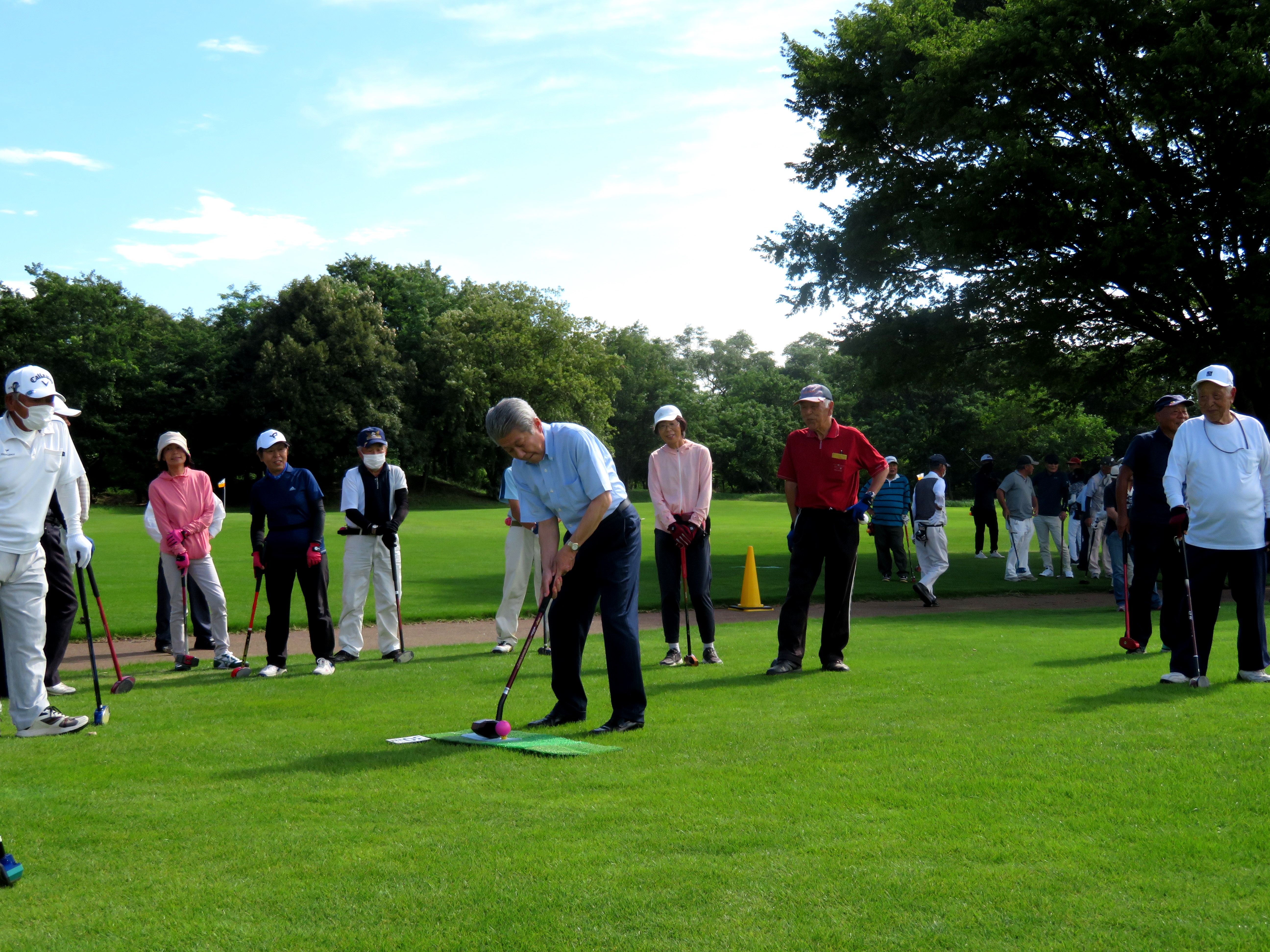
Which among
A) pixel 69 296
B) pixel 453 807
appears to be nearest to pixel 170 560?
pixel 453 807

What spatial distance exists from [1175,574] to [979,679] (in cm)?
190

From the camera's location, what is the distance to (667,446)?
10.2 metres

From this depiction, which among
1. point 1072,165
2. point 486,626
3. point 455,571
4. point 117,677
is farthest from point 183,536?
point 1072,165

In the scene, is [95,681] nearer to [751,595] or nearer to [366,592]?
[366,592]

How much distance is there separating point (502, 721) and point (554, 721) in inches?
25.4

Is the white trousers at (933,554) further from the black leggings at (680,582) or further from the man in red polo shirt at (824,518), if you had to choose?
the man in red polo shirt at (824,518)

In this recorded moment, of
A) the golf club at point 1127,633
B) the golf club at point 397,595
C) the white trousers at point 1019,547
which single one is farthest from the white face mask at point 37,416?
the white trousers at point 1019,547

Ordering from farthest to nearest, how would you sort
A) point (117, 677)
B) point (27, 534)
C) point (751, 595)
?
1. point (751, 595)
2. point (117, 677)
3. point (27, 534)

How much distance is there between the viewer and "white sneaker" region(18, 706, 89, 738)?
22.7ft

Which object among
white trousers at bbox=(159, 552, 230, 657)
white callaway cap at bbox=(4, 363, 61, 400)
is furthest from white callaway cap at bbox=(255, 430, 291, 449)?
white callaway cap at bbox=(4, 363, 61, 400)

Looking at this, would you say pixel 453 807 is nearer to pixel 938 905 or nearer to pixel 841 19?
pixel 938 905

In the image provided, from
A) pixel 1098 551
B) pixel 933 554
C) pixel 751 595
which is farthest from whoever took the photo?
pixel 1098 551

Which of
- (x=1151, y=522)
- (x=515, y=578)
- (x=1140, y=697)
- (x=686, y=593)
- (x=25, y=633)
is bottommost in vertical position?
(x=1140, y=697)

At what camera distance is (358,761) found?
5992 mm
